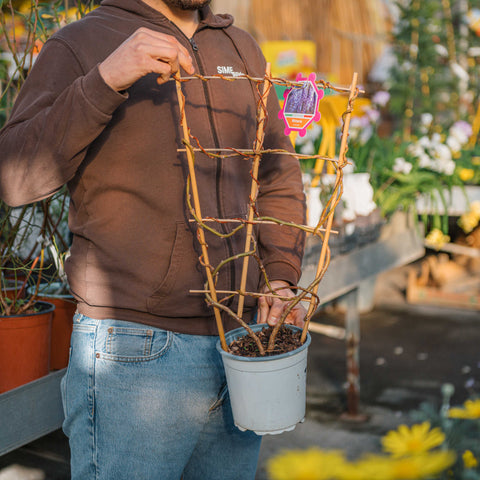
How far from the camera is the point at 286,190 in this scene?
138 cm

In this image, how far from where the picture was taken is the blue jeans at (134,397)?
1.10 metres

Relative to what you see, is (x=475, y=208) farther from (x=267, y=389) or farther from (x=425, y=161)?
(x=267, y=389)

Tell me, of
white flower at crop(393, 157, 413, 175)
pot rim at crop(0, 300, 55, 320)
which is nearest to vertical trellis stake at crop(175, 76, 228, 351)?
pot rim at crop(0, 300, 55, 320)

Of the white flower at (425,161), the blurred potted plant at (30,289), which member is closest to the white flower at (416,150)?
the white flower at (425,161)

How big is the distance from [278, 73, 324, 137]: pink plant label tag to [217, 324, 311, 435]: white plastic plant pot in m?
0.38

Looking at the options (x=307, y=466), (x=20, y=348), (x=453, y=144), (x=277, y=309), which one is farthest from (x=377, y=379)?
(x=307, y=466)

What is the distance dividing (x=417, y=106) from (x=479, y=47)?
933 mm

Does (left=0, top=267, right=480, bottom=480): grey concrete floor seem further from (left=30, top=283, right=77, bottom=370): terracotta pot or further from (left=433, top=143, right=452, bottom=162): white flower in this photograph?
(left=433, top=143, right=452, bottom=162): white flower

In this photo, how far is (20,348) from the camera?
1600 millimetres

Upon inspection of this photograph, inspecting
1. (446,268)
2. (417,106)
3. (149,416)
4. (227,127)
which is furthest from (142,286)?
(417,106)

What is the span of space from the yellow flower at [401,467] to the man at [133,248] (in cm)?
76

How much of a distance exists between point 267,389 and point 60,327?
102 cm

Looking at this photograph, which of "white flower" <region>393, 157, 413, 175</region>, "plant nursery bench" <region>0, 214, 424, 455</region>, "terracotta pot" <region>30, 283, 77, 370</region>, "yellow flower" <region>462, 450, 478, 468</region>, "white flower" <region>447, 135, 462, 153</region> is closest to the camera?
"yellow flower" <region>462, 450, 478, 468</region>

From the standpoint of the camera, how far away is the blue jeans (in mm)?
1096
